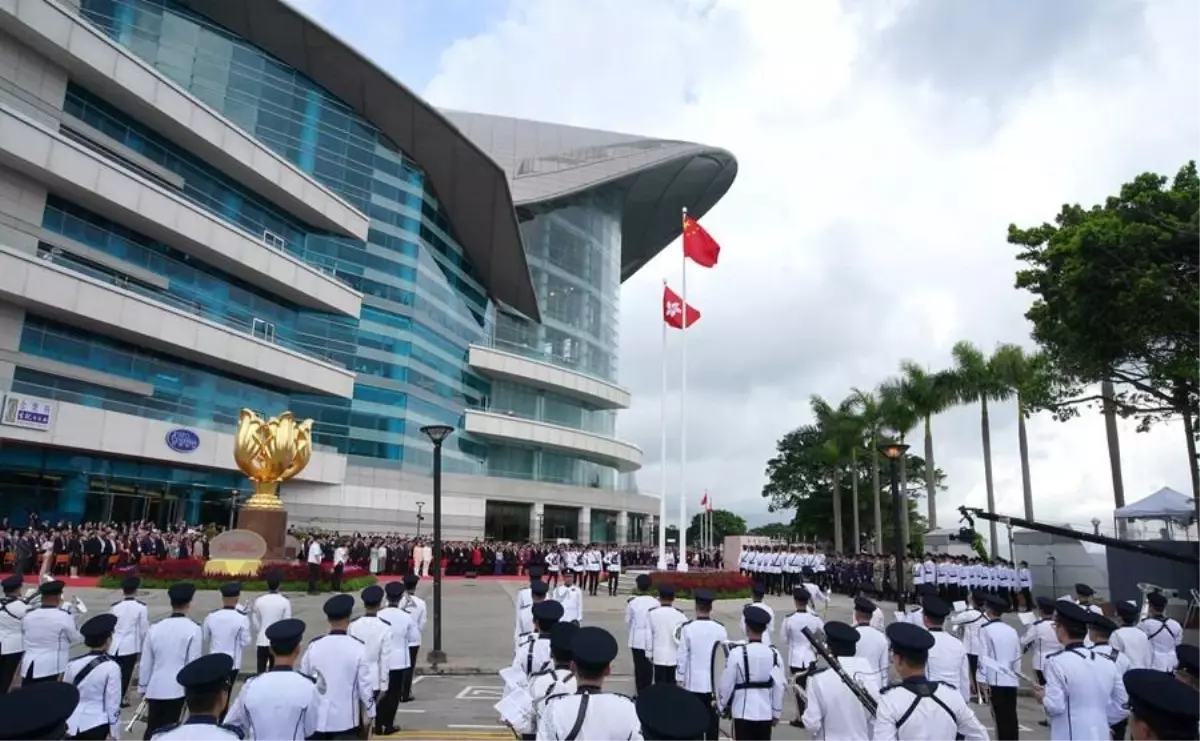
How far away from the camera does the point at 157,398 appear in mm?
36156

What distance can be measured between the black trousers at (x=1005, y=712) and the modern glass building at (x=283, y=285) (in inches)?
1305

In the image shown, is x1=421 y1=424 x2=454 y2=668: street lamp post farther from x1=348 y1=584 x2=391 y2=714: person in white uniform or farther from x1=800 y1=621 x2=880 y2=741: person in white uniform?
x1=800 y1=621 x2=880 y2=741: person in white uniform

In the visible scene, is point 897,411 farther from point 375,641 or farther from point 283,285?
point 375,641

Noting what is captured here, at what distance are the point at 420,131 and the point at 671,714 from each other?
5103cm

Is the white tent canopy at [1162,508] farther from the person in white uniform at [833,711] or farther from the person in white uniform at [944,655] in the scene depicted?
the person in white uniform at [833,711]

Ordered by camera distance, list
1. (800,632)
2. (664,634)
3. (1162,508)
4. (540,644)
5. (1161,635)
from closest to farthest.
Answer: (540,644) → (1161,635) → (800,632) → (664,634) → (1162,508)

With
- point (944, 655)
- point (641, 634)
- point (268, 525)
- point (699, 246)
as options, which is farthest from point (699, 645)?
point (268, 525)

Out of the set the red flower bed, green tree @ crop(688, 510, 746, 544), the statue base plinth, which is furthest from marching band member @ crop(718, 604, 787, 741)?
green tree @ crop(688, 510, 746, 544)

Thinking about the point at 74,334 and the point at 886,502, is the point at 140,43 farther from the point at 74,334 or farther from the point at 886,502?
the point at 886,502

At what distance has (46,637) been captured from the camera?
7.97 meters

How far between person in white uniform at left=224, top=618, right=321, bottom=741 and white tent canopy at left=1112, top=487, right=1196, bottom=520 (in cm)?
2751

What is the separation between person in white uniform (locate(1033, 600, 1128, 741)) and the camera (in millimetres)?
6332

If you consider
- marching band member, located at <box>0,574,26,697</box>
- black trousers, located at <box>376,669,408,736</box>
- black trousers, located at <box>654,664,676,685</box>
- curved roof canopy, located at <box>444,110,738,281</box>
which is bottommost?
black trousers, located at <box>376,669,408,736</box>

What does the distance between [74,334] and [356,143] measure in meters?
21.2
